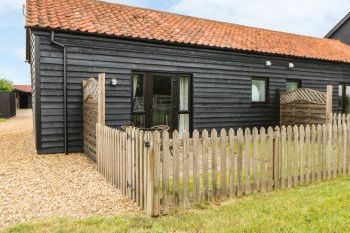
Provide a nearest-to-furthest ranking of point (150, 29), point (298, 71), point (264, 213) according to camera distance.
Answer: point (264, 213) → point (150, 29) → point (298, 71)

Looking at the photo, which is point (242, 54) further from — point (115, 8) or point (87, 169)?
point (87, 169)

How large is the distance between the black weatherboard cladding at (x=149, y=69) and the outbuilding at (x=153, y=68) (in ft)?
0.10

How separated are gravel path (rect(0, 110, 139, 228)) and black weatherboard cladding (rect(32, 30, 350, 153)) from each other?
4.74ft

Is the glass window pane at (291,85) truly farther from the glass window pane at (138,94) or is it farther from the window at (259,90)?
the glass window pane at (138,94)

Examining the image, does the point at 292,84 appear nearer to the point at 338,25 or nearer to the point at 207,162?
the point at 338,25

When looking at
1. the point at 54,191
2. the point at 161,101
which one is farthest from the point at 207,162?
the point at 161,101

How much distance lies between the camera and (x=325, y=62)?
1645cm

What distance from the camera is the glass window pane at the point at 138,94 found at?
10984 millimetres

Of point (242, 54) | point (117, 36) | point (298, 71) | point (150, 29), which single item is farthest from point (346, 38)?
point (117, 36)

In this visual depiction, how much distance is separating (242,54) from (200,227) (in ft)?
34.1

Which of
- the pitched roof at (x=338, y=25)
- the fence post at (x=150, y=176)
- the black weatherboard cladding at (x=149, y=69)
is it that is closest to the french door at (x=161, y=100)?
the black weatherboard cladding at (x=149, y=69)

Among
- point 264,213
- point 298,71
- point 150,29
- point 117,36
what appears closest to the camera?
point 264,213

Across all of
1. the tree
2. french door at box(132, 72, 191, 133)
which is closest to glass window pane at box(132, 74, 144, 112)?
french door at box(132, 72, 191, 133)

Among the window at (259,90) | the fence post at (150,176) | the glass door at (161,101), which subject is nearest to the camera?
the fence post at (150,176)
